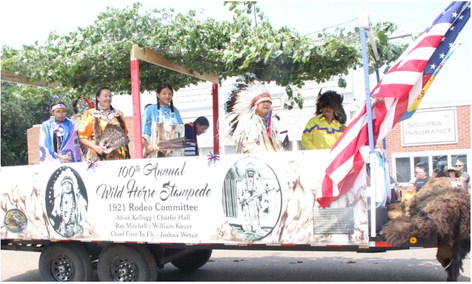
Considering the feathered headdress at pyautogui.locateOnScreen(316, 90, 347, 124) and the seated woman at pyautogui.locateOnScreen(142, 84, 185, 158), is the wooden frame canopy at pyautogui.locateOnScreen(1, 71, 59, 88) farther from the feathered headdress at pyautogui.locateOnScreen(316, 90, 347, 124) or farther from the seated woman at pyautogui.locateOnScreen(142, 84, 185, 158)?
the feathered headdress at pyautogui.locateOnScreen(316, 90, 347, 124)

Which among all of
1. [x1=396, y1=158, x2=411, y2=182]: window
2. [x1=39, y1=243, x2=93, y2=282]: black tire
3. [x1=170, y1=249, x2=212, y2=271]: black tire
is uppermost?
[x1=396, y1=158, x2=411, y2=182]: window

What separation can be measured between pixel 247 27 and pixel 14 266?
5.69m

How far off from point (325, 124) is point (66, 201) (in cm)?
324

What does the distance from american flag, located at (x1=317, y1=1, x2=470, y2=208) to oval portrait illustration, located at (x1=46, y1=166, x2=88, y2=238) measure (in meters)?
2.90

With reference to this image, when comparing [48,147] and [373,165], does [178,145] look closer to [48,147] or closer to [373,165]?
[48,147]

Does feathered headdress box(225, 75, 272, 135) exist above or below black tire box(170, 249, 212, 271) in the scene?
above

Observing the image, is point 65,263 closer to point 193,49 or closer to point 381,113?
point 193,49

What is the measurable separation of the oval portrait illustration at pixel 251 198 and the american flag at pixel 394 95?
1.65ft

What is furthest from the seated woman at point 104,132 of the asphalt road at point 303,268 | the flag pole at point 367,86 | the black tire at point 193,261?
the flag pole at point 367,86

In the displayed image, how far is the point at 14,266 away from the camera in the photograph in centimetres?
866

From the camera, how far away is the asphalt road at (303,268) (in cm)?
701

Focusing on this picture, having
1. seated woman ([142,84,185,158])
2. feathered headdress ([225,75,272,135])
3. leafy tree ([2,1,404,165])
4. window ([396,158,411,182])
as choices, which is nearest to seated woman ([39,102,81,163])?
leafy tree ([2,1,404,165])

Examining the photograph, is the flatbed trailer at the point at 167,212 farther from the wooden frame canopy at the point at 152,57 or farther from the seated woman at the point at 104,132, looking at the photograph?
the wooden frame canopy at the point at 152,57

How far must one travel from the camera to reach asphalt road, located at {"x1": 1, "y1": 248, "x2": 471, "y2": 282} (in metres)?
7.01
